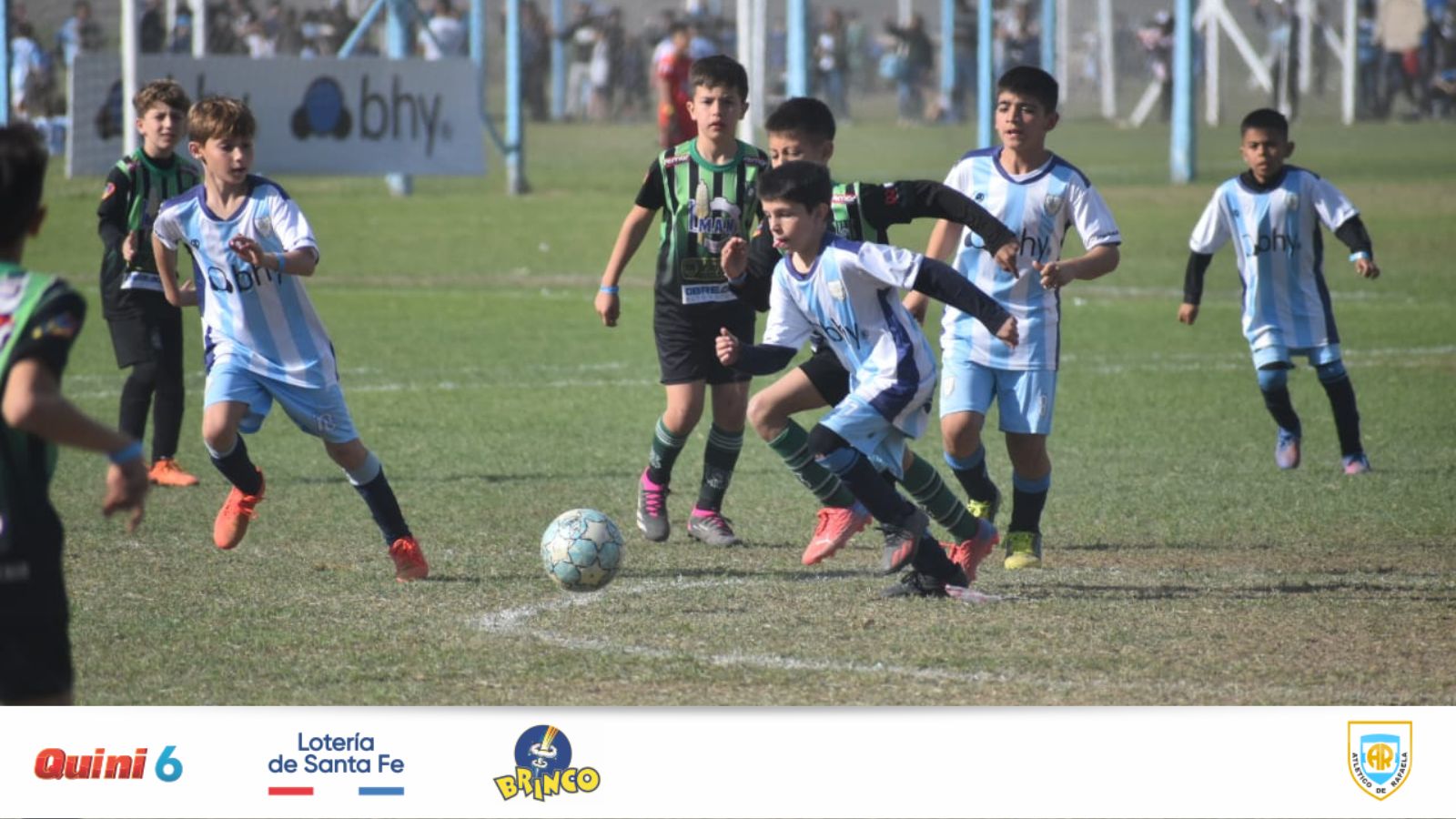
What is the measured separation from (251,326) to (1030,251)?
9.59 ft

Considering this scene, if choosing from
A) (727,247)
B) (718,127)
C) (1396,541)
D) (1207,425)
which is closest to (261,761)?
(727,247)

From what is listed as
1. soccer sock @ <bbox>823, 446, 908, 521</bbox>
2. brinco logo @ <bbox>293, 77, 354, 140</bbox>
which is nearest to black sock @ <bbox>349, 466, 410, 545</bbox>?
soccer sock @ <bbox>823, 446, 908, 521</bbox>

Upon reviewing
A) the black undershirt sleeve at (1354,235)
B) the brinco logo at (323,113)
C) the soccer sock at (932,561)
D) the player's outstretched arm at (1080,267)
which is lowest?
the soccer sock at (932,561)

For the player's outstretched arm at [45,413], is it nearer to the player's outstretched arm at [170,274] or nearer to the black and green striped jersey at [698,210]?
the player's outstretched arm at [170,274]

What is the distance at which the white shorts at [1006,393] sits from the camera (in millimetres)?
7324

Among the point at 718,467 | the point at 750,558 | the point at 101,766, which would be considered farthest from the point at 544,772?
the point at 718,467

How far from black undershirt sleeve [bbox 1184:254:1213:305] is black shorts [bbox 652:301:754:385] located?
9.41ft

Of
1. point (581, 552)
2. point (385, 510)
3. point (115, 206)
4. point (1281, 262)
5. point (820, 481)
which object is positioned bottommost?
point (581, 552)

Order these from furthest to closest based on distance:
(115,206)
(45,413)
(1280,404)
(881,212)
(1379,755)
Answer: (1280,404) → (115,206) → (881,212) → (1379,755) → (45,413)

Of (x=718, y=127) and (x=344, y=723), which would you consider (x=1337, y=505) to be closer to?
(x=718, y=127)

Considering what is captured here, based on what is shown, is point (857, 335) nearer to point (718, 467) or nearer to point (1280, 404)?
point (718, 467)

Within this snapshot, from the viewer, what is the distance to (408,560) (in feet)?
23.4

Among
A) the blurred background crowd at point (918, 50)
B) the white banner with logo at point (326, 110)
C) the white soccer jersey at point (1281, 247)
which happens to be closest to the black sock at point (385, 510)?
the white soccer jersey at point (1281, 247)

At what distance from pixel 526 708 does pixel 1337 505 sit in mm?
5052
